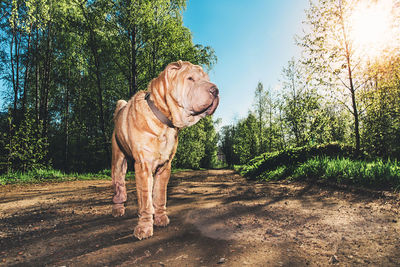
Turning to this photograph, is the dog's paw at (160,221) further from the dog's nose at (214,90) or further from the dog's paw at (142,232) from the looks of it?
the dog's nose at (214,90)

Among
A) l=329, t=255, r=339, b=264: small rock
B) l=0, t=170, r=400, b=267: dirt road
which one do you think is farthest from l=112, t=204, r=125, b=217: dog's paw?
l=329, t=255, r=339, b=264: small rock

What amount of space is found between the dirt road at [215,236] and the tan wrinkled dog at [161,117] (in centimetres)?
41

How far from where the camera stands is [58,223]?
2.93 metres

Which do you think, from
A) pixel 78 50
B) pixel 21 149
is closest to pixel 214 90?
pixel 21 149

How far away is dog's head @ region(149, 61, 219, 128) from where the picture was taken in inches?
83.6

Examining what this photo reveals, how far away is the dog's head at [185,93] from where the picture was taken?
2123 mm

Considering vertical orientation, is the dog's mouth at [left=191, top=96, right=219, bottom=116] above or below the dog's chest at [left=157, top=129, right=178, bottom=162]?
above

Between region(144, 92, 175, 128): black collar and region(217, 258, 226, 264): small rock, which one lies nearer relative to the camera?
region(217, 258, 226, 264): small rock

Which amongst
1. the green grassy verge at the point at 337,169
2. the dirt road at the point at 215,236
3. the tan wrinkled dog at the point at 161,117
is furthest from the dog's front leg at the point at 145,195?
the green grassy verge at the point at 337,169

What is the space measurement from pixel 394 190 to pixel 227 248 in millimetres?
4647

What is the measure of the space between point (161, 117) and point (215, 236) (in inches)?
59.4

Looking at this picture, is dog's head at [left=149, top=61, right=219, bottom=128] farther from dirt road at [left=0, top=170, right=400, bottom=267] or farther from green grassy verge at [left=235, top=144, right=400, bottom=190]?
green grassy verge at [left=235, top=144, right=400, bottom=190]

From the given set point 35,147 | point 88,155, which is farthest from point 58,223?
point 88,155

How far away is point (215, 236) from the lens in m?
2.28
